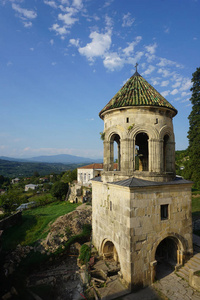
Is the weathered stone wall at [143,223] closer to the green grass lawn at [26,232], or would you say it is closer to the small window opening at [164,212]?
the small window opening at [164,212]

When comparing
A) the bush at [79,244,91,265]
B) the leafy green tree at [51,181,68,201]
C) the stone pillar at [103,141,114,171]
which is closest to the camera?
the stone pillar at [103,141,114,171]

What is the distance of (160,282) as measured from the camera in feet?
25.2

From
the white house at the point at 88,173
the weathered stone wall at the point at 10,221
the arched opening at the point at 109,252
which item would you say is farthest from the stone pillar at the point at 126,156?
the white house at the point at 88,173

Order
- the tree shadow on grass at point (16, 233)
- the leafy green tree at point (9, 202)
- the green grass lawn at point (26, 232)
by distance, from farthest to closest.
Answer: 1. the leafy green tree at point (9, 202)
2. the green grass lawn at point (26, 232)
3. the tree shadow on grass at point (16, 233)

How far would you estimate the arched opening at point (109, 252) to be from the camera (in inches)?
389

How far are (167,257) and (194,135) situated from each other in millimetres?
22267

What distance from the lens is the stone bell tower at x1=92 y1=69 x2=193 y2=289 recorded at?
291 inches

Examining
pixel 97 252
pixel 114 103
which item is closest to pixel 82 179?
pixel 97 252

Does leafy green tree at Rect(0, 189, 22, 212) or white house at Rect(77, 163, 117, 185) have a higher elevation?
white house at Rect(77, 163, 117, 185)

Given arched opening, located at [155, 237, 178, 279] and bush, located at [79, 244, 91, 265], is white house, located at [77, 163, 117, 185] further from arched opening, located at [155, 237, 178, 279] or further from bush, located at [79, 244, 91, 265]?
A: arched opening, located at [155, 237, 178, 279]

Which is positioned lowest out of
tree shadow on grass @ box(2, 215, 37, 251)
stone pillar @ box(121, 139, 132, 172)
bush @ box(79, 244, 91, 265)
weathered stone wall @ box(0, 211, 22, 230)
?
tree shadow on grass @ box(2, 215, 37, 251)

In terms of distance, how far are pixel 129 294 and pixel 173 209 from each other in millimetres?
4081

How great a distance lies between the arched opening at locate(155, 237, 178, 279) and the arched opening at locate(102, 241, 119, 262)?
2.35 meters

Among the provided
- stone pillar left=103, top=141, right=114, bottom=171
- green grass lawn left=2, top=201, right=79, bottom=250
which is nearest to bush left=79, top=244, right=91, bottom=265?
stone pillar left=103, top=141, right=114, bottom=171
